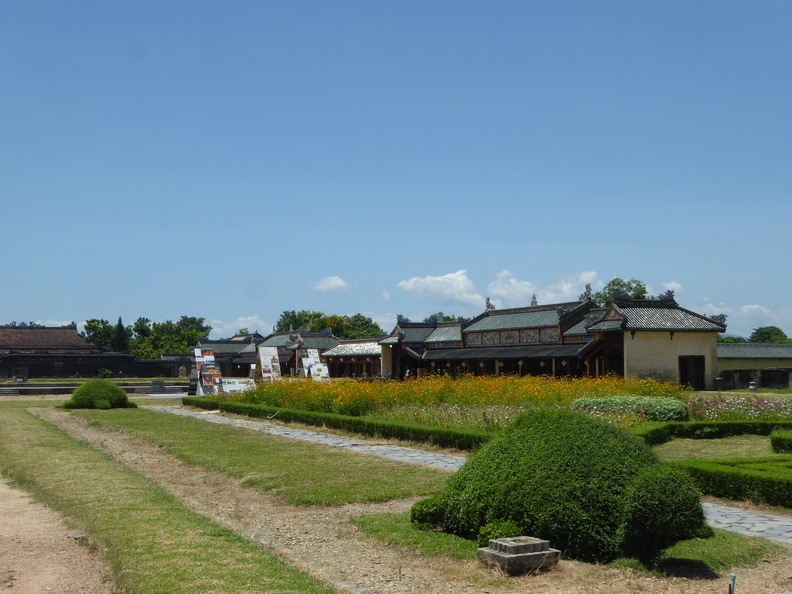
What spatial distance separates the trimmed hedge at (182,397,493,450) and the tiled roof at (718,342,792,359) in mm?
28287

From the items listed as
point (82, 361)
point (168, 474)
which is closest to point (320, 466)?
point (168, 474)

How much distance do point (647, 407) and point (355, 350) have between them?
4962cm

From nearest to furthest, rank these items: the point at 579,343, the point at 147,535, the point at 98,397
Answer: the point at 147,535, the point at 98,397, the point at 579,343

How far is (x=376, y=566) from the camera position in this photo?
7117 millimetres

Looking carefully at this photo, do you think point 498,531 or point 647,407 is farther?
point 647,407

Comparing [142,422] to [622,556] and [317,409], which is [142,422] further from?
[622,556]

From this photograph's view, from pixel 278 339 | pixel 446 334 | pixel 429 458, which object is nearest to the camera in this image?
pixel 429 458

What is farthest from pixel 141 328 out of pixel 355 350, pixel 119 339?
pixel 355 350

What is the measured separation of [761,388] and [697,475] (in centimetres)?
3098

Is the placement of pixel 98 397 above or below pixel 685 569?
above

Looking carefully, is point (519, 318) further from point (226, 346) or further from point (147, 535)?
point (147, 535)

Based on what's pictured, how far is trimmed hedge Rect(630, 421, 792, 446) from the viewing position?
16.1m

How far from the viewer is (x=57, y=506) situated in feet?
33.6

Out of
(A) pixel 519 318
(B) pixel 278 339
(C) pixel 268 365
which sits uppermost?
(A) pixel 519 318
